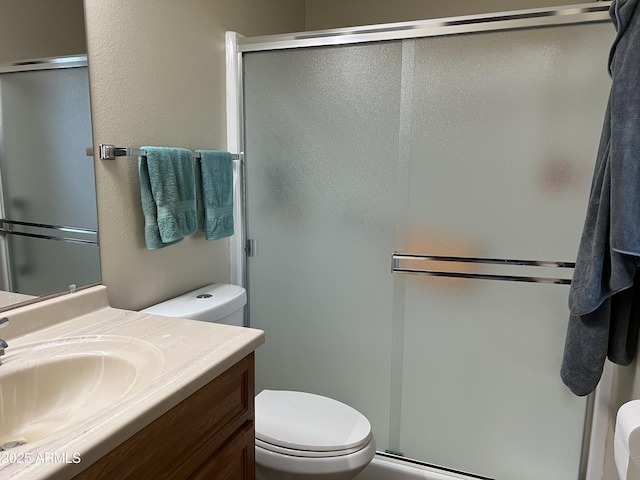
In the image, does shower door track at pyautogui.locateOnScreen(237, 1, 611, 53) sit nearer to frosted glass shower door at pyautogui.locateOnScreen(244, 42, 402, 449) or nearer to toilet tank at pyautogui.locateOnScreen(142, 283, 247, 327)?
frosted glass shower door at pyautogui.locateOnScreen(244, 42, 402, 449)

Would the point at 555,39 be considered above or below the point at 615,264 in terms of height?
above

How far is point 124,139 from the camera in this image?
1.37 m

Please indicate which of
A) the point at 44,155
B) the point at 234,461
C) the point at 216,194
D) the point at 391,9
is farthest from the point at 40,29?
the point at 391,9

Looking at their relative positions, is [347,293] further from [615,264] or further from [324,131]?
[615,264]

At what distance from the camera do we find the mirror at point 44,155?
110 cm

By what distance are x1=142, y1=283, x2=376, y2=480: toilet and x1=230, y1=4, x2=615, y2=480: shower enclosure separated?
391 millimetres

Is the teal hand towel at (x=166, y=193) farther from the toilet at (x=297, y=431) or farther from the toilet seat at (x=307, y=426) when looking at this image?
the toilet seat at (x=307, y=426)

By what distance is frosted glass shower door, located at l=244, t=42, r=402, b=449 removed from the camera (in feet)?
5.91

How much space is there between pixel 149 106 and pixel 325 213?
0.81 meters

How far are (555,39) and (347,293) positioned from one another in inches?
47.7

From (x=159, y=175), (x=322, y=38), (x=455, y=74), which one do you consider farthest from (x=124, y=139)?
(x=455, y=74)

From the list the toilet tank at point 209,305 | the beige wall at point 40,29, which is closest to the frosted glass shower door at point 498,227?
the toilet tank at point 209,305

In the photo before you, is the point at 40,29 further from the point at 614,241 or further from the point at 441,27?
the point at 614,241

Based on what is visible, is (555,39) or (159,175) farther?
(555,39)
